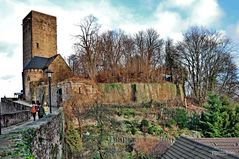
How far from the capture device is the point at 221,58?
3700 centimetres

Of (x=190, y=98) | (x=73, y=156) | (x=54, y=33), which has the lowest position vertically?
(x=73, y=156)

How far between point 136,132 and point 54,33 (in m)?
29.6

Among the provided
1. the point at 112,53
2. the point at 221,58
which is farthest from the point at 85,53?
the point at 221,58

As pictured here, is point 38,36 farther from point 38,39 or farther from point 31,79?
point 31,79

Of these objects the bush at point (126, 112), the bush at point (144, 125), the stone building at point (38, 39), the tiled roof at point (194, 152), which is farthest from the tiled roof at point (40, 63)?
the tiled roof at point (194, 152)

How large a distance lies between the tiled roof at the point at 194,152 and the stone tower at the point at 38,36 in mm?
36757

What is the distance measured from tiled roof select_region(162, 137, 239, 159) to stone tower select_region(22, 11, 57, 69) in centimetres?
3676

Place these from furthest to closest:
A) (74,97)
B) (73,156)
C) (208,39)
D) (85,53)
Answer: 1. (208,39)
2. (85,53)
3. (74,97)
4. (73,156)

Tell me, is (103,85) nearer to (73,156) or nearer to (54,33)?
(73,156)

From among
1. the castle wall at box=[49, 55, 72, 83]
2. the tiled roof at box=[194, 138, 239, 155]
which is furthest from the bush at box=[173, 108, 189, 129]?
the tiled roof at box=[194, 138, 239, 155]

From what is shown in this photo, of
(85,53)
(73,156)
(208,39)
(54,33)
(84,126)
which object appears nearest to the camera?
(73,156)

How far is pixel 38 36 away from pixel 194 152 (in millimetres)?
39930

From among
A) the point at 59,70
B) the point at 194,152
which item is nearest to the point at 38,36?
the point at 59,70

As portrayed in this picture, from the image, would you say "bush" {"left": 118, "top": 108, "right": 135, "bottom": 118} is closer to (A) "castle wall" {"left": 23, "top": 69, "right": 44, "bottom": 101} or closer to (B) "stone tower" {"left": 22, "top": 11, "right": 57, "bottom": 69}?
(A) "castle wall" {"left": 23, "top": 69, "right": 44, "bottom": 101}
